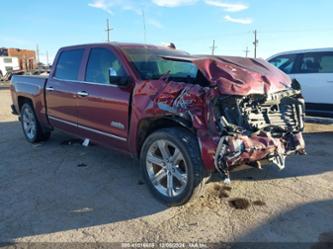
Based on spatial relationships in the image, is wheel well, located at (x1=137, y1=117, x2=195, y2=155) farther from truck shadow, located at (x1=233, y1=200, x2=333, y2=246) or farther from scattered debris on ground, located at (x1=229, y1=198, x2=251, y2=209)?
truck shadow, located at (x1=233, y1=200, x2=333, y2=246)

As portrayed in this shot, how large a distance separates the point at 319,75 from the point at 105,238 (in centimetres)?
682

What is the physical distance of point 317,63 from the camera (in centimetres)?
875

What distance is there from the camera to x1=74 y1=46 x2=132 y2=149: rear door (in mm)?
4922

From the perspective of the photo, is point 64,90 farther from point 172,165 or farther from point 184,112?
point 184,112

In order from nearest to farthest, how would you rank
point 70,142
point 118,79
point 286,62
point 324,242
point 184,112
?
point 324,242, point 184,112, point 118,79, point 70,142, point 286,62

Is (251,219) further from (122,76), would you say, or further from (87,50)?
(87,50)

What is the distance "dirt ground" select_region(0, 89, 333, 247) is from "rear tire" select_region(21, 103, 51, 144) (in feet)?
3.88

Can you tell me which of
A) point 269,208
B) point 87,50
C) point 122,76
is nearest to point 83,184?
→ point 122,76

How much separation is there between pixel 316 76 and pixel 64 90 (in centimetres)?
570

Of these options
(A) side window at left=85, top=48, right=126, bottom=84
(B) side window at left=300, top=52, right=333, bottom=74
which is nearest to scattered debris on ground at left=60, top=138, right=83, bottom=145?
(A) side window at left=85, top=48, right=126, bottom=84

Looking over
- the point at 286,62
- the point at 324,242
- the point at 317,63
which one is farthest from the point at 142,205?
the point at 286,62

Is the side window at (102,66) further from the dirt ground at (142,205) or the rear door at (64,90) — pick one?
the dirt ground at (142,205)

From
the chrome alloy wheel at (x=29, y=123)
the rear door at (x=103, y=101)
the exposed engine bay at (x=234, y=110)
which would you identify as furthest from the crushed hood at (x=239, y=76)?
the chrome alloy wheel at (x=29, y=123)

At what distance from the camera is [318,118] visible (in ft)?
30.4
